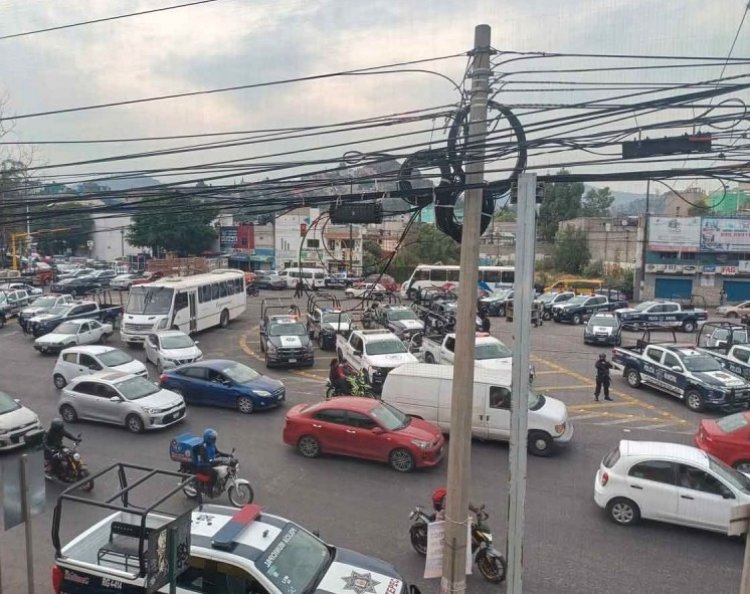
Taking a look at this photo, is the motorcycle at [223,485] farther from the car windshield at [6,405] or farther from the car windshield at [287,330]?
the car windshield at [287,330]

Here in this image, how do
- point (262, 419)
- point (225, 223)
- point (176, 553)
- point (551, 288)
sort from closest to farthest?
point (176, 553), point (262, 419), point (551, 288), point (225, 223)

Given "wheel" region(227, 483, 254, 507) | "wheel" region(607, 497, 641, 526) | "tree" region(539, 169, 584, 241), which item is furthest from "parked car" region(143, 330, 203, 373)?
"tree" region(539, 169, 584, 241)

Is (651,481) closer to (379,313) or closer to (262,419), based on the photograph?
(262,419)

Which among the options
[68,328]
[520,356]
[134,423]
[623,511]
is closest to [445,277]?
[68,328]

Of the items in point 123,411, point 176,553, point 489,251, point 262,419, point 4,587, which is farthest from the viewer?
point 489,251

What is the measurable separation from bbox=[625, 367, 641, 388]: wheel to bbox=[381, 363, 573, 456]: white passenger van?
6.45 meters

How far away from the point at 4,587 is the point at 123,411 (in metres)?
6.14

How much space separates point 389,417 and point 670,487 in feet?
16.8

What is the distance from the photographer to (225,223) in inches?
2734

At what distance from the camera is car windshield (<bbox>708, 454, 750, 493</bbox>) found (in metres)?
9.05

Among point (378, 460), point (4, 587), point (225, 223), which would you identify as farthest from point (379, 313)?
point (225, 223)

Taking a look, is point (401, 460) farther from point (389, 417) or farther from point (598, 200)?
point (598, 200)

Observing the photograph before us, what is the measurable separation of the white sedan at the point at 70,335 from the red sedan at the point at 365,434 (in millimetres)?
14268

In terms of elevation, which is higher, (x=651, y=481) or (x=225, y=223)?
(x=225, y=223)
